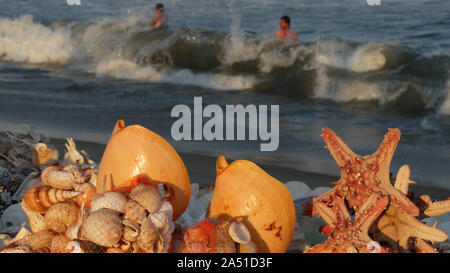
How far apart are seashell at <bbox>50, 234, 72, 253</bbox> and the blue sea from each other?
173 inches

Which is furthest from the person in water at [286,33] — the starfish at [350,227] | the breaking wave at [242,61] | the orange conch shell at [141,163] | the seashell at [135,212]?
the seashell at [135,212]

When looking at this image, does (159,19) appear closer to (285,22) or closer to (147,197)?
(285,22)

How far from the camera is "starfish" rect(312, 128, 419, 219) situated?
2607 millimetres

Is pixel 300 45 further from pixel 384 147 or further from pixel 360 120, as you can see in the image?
pixel 384 147

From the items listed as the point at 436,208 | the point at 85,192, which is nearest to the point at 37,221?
the point at 85,192

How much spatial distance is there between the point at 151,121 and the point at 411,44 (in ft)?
23.1

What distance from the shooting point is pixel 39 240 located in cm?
255

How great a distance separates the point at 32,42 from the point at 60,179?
14672 mm

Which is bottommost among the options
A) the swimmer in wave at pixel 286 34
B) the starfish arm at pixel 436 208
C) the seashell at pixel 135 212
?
the swimmer in wave at pixel 286 34

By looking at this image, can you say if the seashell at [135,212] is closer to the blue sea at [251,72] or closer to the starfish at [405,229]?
the starfish at [405,229]

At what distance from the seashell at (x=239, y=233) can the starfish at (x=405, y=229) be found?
0.62 metres

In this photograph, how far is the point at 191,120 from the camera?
9461mm

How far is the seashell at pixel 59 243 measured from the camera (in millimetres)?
2386
